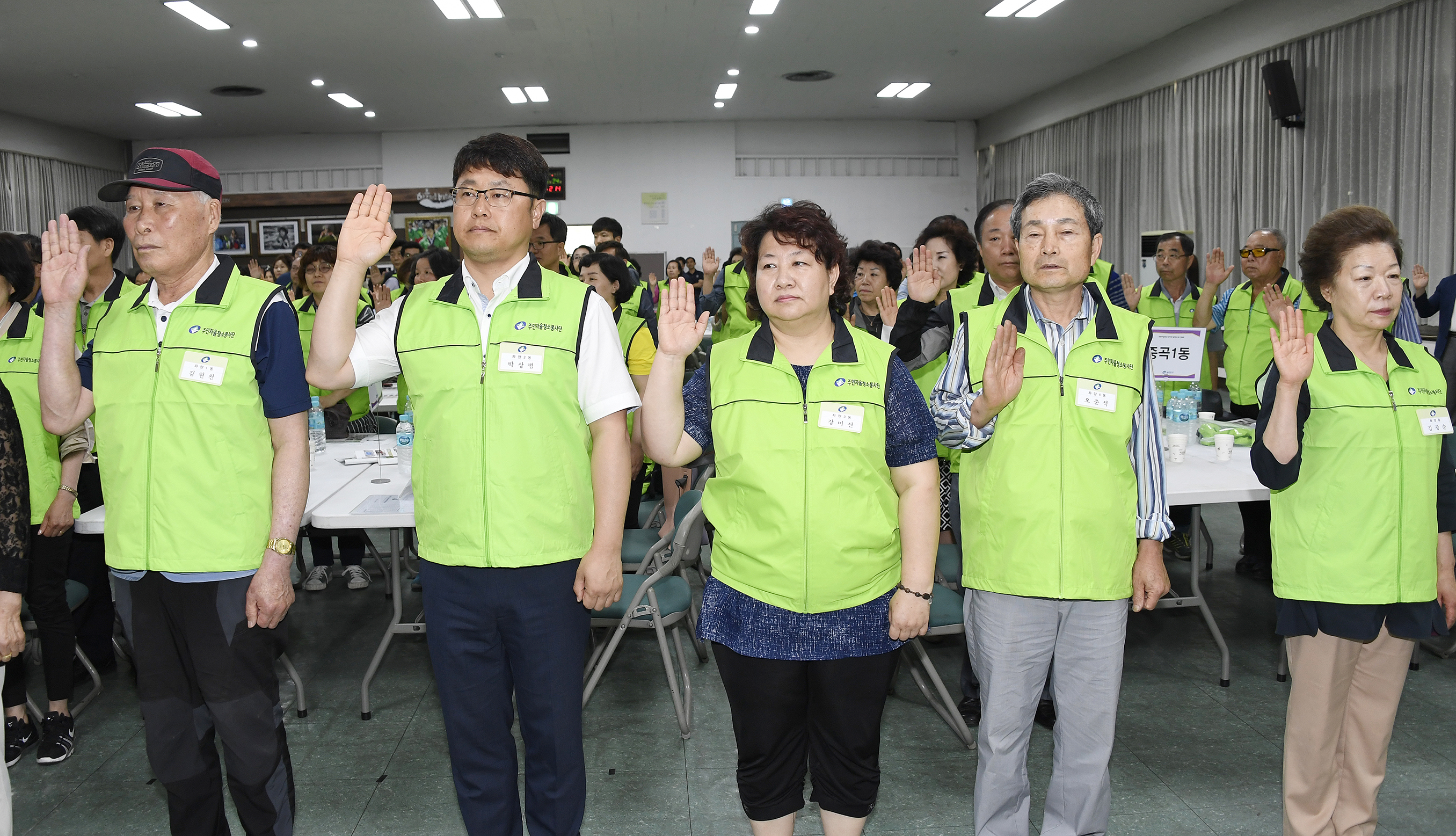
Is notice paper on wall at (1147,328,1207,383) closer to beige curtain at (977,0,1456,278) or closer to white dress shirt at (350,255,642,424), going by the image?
white dress shirt at (350,255,642,424)

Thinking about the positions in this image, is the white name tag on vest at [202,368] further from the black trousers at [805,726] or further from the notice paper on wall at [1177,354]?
the notice paper on wall at [1177,354]

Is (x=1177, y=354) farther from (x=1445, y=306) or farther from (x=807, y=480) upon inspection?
(x=807, y=480)

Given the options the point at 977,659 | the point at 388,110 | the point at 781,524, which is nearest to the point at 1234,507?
the point at 977,659

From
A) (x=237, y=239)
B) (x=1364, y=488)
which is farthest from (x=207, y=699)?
(x=237, y=239)

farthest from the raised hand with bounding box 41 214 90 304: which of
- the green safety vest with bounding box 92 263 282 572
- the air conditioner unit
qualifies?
the air conditioner unit

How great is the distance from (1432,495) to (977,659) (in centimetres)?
109

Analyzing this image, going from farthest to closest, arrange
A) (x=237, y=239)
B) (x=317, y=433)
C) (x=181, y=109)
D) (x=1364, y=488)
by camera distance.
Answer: (x=237, y=239) < (x=181, y=109) < (x=317, y=433) < (x=1364, y=488)

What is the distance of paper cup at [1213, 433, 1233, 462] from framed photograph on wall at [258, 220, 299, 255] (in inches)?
597

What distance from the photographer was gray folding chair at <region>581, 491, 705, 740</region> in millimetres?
2869

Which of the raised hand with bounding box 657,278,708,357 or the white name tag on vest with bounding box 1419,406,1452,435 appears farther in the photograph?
the white name tag on vest with bounding box 1419,406,1452,435

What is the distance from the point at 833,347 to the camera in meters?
1.84

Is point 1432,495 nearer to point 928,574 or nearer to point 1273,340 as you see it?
point 1273,340

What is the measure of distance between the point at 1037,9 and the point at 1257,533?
20.8 feet

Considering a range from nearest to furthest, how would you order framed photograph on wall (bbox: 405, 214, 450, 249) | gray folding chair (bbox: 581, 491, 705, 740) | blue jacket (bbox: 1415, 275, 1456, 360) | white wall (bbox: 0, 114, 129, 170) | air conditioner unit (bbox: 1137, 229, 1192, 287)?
gray folding chair (bbox: 581, 491, 705, 740) < blue jacket (bbox: 1415, 275, 1456, 360) < air conditioner unit (bbox: 1137, 229, 1192, 287) < white wall (bbox: 0, 114, 129, 170) < framed photograph on wall (bbox: 405, 214, 450, 249)
